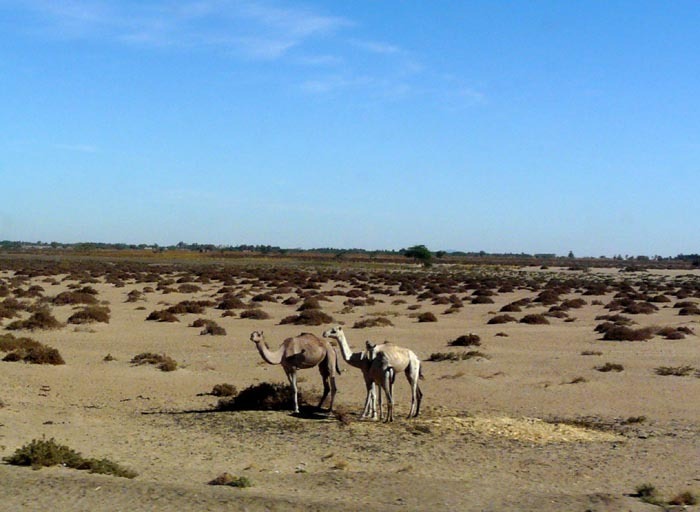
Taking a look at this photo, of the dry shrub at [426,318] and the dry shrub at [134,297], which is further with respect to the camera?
the dry shrub at [134,297]

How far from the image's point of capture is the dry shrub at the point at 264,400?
643 inches

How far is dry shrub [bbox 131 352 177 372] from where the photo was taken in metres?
22.1

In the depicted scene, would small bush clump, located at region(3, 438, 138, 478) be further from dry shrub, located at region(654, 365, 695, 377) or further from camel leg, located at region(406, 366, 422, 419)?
dry shrub, located at region(654, 365, 695, 377)

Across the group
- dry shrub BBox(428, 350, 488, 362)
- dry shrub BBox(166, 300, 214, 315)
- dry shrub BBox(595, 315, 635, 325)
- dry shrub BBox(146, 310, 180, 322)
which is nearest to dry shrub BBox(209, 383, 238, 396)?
dry shrub BBox(428, 350, 488, 362)

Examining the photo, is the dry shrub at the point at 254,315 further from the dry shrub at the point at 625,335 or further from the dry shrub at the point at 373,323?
the dry shrub at the point at 625,335

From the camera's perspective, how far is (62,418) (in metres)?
15.7

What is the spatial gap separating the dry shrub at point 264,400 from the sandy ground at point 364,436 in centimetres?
46

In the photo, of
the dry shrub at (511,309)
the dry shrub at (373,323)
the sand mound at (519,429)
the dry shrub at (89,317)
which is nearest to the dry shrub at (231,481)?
the sand mound at (519,429)

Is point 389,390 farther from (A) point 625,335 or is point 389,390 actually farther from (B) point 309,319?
(B) point 309,319

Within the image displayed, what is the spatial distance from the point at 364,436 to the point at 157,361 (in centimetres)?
1040

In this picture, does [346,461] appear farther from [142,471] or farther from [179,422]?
[179,422]

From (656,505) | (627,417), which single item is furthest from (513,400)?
(656,505)

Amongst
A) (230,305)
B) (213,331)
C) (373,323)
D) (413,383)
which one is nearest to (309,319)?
(373,323)

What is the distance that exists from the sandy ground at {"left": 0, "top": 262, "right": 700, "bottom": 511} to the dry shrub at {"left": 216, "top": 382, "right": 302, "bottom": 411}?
0.46 metres
